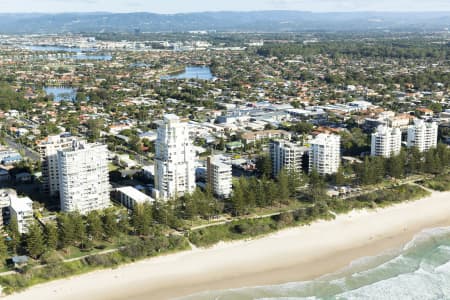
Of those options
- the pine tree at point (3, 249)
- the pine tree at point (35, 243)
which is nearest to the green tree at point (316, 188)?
the pine tree at point (35, 243)

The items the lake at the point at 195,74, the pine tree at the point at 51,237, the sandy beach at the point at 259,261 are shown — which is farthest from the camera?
the lake at the point at 195,74

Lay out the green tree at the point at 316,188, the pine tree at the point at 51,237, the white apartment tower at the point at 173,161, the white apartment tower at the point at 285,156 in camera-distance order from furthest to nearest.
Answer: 1. the white apartment tower at the point at 285,156
2. the green tree at the point at 316,188
3. the white apartment tower at the point at 173,161
4. the pine tree at the point at 51,237

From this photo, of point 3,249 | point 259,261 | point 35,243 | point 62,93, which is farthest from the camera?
point 62,93

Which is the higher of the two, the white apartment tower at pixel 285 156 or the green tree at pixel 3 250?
the white apartment tower at pixel 285 156

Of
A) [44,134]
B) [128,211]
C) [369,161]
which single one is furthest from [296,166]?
[44,134]

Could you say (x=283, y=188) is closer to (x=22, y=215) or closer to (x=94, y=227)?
(x=94, y=227)

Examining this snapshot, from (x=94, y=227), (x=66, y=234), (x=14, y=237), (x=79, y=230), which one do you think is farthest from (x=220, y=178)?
(x=14, y=237)

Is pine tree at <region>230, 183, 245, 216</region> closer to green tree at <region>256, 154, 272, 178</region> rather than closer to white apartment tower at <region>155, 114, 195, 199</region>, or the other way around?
white apartment tower at <region>155, 114, 195, 199</region>

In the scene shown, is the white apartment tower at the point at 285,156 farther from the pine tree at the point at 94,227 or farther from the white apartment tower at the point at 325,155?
the pine tree at the point at 94,227
